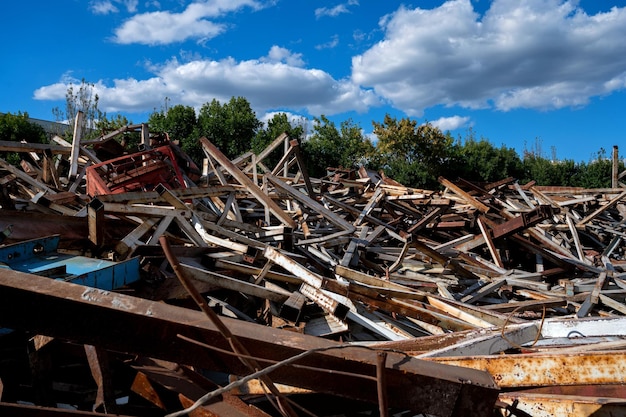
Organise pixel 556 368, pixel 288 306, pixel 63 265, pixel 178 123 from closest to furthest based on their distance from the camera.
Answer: pixel 556 368
pixel 63 265
pixel 288 306
pixel 178 123

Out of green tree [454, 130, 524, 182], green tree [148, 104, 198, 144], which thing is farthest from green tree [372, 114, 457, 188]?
green tree [148, 104, 198, 144]

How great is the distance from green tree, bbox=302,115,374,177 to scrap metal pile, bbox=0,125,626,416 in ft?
45.2

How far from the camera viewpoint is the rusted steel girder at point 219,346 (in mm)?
1621

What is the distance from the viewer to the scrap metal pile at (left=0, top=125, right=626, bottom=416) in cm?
168

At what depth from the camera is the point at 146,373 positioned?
235 centimetres

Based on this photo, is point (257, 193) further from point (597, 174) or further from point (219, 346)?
point (597, 174)

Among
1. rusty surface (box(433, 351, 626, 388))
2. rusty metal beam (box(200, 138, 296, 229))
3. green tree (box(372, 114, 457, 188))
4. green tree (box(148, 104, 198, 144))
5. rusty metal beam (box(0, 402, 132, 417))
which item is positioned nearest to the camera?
rusty metal beam (box(0, 402, 132, 417))

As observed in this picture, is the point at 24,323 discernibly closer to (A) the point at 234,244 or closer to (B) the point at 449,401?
(B) the point at 449,401

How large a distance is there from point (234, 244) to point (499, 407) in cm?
363

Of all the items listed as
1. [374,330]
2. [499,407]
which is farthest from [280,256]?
[499,407]

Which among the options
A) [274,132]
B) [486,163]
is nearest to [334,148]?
[274,132]

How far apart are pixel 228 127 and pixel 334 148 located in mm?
5701

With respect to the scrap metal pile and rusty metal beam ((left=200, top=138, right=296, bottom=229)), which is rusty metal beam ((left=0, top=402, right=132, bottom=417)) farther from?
rusty metal beam ((left=200, top=138, right=296, bottom=229))

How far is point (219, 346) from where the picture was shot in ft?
5.62
